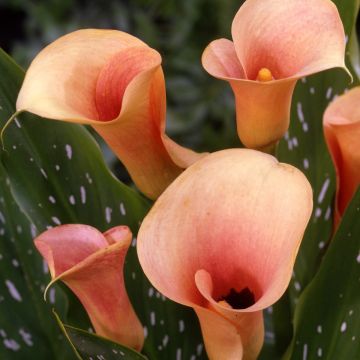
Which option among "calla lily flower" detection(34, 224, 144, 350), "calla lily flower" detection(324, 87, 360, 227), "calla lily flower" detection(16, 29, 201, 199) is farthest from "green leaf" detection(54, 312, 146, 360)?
"calla lily flower" detection(324, 87, 360, 227)

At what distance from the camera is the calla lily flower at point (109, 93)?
1.73 feet

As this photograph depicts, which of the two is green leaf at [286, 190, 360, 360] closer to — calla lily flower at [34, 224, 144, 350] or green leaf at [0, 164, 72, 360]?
calla lily flower at [34, 224, 144, 350]

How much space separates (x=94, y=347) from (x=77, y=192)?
0.19 meters

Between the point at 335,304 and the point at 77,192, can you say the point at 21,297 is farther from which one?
the point at 335,304

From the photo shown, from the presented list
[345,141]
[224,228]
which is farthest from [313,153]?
[224,228]

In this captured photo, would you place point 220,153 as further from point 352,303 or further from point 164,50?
point 164,50

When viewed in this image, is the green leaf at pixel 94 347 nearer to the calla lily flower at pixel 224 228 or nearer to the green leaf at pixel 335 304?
the calla lily flower at pixel 224 228

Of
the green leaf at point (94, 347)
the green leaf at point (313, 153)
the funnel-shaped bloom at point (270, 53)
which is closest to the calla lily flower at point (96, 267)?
the green leaf at point (94, 347)

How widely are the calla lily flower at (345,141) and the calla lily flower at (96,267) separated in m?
0.21

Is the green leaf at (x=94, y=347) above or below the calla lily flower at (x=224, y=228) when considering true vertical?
below

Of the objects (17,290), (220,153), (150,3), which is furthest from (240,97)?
(150,3)

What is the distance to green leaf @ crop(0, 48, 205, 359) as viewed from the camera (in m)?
0.68

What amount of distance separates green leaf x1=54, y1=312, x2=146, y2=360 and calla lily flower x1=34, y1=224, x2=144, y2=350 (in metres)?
0.03

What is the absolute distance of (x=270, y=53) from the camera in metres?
0.58
